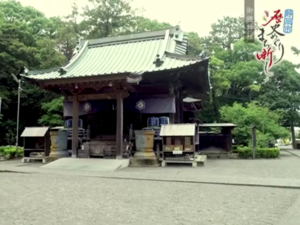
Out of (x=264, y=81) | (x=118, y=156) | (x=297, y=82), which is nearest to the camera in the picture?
(x=118, y=156)

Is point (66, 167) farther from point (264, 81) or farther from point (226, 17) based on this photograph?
point (226, 17)

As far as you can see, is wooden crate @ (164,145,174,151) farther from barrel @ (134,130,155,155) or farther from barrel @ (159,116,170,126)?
barrel @ (159,116,170,126)

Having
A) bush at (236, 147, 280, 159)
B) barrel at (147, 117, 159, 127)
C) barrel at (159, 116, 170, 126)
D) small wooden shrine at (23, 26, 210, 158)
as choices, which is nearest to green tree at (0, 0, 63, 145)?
small wooden shrine at (23, 26, 210, 158)

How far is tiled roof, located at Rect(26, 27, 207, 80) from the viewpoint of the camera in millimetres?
14539

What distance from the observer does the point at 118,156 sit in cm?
1302

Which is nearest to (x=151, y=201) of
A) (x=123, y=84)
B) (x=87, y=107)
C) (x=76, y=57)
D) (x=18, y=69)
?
(x=123, y=84)

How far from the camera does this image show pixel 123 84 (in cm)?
1312

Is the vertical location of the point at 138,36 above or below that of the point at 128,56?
above

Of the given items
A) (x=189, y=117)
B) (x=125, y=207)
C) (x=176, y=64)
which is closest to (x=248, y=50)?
(x=189, y=117)

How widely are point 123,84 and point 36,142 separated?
20.5ft

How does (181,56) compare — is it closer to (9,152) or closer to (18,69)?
(9,152)

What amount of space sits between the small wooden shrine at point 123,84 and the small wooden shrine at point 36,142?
1340 mm

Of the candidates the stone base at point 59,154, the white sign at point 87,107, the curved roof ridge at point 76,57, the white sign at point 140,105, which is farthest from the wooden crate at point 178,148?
the curved roof ridge at point 76,57

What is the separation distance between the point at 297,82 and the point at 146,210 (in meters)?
26.6
